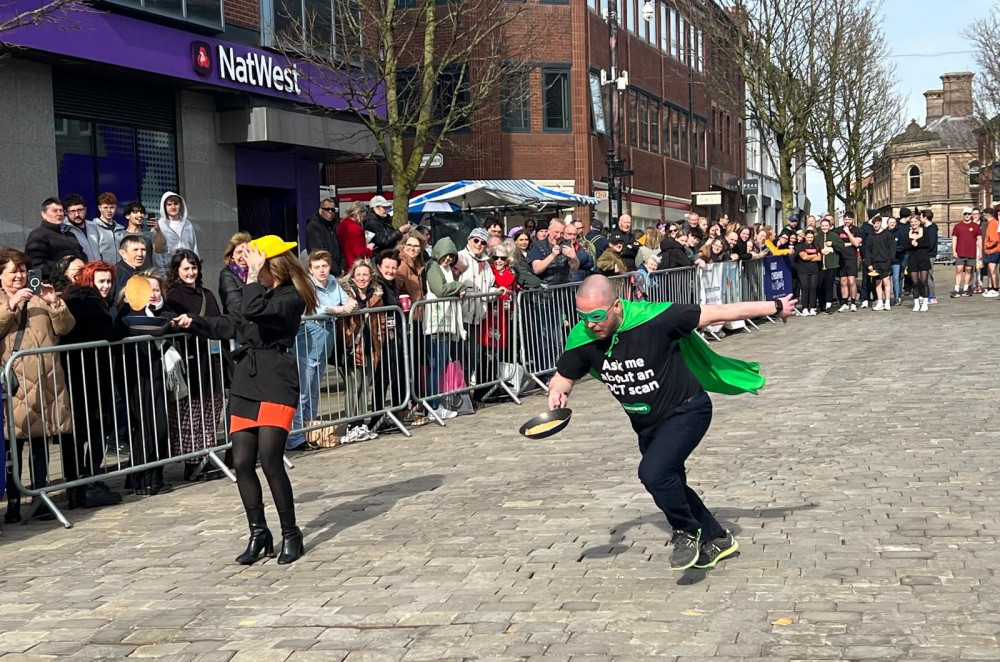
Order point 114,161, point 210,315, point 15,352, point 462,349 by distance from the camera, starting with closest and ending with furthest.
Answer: point 15,352 < point 210,315 < point 462,349 < point 114,161

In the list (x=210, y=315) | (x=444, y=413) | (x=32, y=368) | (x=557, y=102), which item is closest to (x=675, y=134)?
(x=557, y=102)

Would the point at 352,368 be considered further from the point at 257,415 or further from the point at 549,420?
the point at 549,420

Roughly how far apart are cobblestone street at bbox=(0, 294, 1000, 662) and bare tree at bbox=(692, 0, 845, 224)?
26.9 metres

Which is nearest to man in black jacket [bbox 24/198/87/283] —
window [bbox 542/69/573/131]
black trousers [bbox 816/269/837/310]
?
black trousers [bbox 816/269/837/310]

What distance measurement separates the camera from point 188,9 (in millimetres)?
18406

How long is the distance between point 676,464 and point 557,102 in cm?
3131

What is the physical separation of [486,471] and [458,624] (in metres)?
3.99

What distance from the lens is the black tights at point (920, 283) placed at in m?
25.1

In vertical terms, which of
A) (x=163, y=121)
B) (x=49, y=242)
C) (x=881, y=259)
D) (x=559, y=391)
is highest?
(x=163, y=121)

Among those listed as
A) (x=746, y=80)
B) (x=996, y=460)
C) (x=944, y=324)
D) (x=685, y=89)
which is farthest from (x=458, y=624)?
(x=685, y=89)

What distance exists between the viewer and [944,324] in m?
21.2

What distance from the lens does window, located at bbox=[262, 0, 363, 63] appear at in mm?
20547

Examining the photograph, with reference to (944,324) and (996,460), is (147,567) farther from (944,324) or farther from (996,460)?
(944,324)

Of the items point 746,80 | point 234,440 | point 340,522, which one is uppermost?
point 746,80
